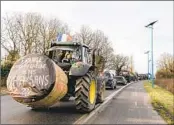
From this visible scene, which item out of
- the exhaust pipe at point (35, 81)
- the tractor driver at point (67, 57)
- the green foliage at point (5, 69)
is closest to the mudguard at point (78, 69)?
the tractor driver at point (67, 57)

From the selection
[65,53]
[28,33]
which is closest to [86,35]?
[28,33]

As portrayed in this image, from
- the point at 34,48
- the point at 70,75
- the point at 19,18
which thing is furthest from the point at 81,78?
the point at 19,18

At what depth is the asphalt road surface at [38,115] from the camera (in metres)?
12.4

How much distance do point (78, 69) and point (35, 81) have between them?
255cm

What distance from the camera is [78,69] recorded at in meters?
15.3

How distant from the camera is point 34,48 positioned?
51500 millimetres

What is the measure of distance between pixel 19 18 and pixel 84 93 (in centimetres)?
4199

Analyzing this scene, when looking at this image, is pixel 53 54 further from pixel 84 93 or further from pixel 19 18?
pixel 19 18

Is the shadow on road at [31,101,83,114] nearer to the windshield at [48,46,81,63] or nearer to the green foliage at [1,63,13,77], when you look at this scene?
the windshield at [48,46,81,63]

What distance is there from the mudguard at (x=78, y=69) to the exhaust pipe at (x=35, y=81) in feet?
4.84

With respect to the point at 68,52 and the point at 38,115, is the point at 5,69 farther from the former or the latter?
the point at 38,115

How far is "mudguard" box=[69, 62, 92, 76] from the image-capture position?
15.2m

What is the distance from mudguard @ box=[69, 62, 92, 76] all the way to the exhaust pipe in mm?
1476

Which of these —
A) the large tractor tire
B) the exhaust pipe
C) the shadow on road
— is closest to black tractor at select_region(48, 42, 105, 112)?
the large tractor tire
